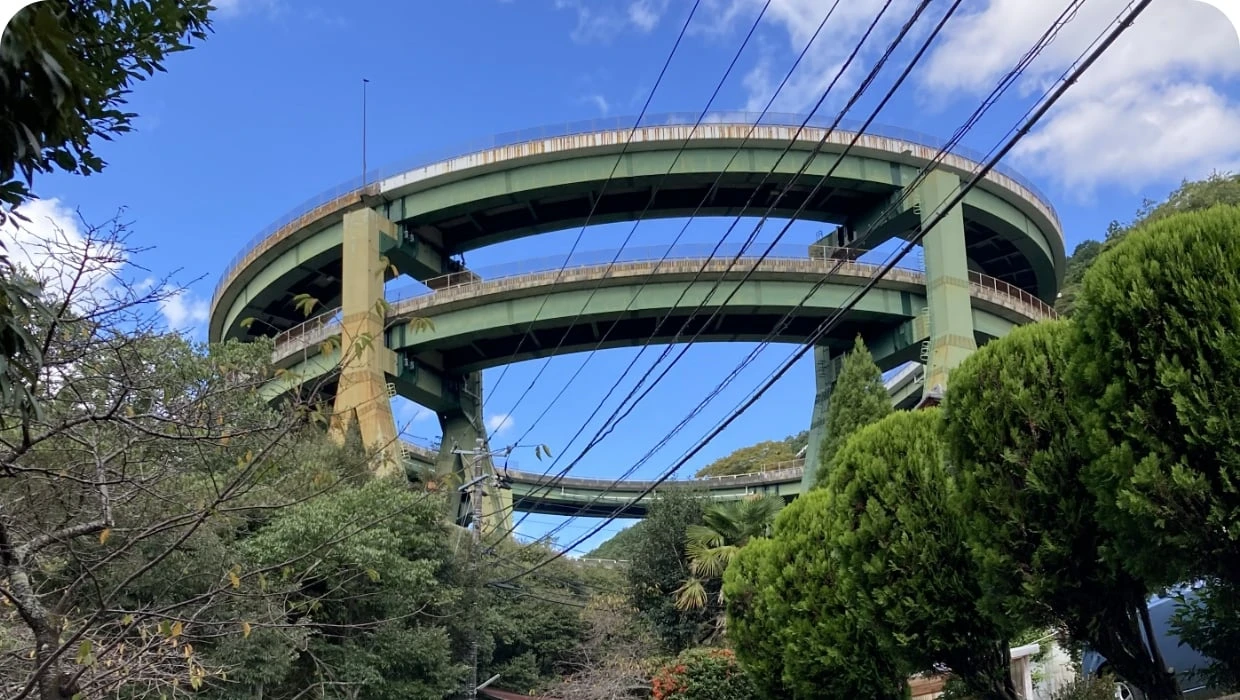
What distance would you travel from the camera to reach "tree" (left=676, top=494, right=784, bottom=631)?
22.1 m

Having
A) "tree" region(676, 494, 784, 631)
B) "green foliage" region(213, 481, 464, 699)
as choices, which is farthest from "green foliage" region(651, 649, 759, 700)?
"green foliage" region(213, 481, 464, 699)

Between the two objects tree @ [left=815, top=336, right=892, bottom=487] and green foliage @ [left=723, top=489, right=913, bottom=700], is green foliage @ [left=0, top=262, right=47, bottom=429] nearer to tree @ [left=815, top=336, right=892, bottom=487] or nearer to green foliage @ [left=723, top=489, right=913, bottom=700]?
green foliage @ [left=723, top=489, right=913, bottom=700]

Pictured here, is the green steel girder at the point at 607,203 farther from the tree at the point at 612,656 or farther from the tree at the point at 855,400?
the tree at the point at 612,656

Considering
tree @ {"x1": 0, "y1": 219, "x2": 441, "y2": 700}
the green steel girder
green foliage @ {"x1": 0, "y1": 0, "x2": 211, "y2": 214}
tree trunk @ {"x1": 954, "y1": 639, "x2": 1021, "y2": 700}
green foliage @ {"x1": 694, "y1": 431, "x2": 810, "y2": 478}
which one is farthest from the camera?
green foliage @ {"x1": 694, "y1": 431, "x2": 810, "y2": 478}

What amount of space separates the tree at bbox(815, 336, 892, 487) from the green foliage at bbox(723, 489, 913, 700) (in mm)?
10995

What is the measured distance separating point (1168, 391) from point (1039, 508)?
1611 mm

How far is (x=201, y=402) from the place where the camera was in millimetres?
5348

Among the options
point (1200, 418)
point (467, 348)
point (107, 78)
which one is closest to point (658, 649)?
point (467, 348)

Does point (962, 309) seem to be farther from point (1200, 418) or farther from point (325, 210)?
point (1200, 418)

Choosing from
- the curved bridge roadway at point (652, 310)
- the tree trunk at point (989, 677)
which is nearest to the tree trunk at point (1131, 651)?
the tree trunk at point (989, 677)

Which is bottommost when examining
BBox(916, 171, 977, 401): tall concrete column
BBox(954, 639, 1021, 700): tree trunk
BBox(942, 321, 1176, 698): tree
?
BBox(954, 639, 1021, 700): tree trunk

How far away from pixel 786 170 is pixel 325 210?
48.4 ft

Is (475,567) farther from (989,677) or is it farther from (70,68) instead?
(70,68)

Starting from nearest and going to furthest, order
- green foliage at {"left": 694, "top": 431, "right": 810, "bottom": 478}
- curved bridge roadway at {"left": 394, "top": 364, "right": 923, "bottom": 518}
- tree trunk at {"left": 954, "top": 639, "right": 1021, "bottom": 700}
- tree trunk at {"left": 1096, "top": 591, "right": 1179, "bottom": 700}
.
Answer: tree trunk at {"left": 1096, "top": 591, "right": 1179, "bottom": 700} → tree trunk at {"left": 954, "top": 639, "right": 1021, "bottom": 700} → curved bridge roadway at {"left": 394, "top": 364, "right": 923, "bottom": 518} → green foliage at {"left": 694, "top": 431, "right": 810, "bottom": 478}
